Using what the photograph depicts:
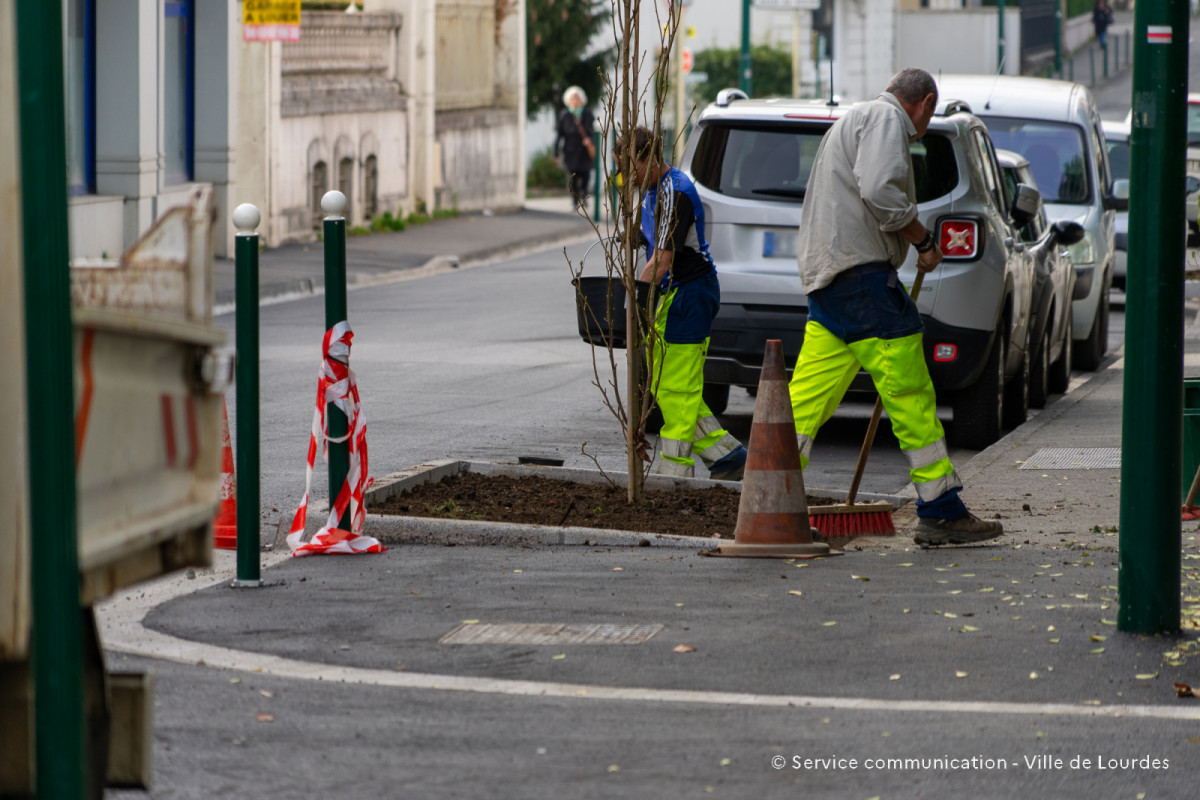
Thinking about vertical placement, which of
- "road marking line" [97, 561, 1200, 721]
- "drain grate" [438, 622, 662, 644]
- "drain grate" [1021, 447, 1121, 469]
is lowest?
"drain grate" [1021, 447, 1121, 469]

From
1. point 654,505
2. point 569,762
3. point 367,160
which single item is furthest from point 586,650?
point 367,160

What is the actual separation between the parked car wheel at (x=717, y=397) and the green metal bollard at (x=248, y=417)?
4.81 metres

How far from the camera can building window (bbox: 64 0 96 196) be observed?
65.9 feet

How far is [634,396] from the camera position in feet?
25.2

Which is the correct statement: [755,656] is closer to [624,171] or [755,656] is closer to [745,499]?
[745,499]

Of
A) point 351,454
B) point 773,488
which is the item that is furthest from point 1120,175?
point 351,454

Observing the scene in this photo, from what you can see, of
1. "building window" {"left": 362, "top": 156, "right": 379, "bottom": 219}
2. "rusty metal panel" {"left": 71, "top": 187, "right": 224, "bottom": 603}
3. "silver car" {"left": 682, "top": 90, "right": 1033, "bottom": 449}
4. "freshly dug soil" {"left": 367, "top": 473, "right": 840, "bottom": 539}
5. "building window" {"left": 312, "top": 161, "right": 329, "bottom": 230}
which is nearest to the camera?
"rusty metal panel" {"left": 71, "top": 187, "right": 224, "bottom": 603}

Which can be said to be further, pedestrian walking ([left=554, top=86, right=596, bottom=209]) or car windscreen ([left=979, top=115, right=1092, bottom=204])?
pedestrian walking ([left=554, top=86, right=596, bottom=209])

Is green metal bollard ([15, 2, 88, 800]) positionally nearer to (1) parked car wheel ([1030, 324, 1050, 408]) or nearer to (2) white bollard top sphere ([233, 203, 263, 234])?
(2) white bollard top sphere ([233, 203, 263, 234])

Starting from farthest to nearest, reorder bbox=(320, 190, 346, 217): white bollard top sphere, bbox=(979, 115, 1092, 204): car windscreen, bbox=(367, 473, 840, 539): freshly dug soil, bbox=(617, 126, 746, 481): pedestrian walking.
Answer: bbox=(979, 115, 1092, 204): car windscreen
bbox=(617, 126, 746, 481): pedestrian walking
bbox=(367, 473, 840, 539): freshly dug soil
bbox=(320, 190, 346, 217): white bollard top sphere

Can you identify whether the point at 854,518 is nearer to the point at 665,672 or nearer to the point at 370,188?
the point at 665,672

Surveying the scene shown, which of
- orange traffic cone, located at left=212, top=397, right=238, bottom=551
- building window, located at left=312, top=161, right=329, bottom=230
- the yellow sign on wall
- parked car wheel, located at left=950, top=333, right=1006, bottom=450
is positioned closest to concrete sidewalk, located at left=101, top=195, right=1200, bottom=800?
orange traffic cone, located at left=212, top=397, right=238, bottom=551

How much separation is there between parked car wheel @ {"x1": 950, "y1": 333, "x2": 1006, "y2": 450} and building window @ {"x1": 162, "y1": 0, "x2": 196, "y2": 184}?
13.9 m

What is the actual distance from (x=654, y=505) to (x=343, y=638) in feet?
7.66
